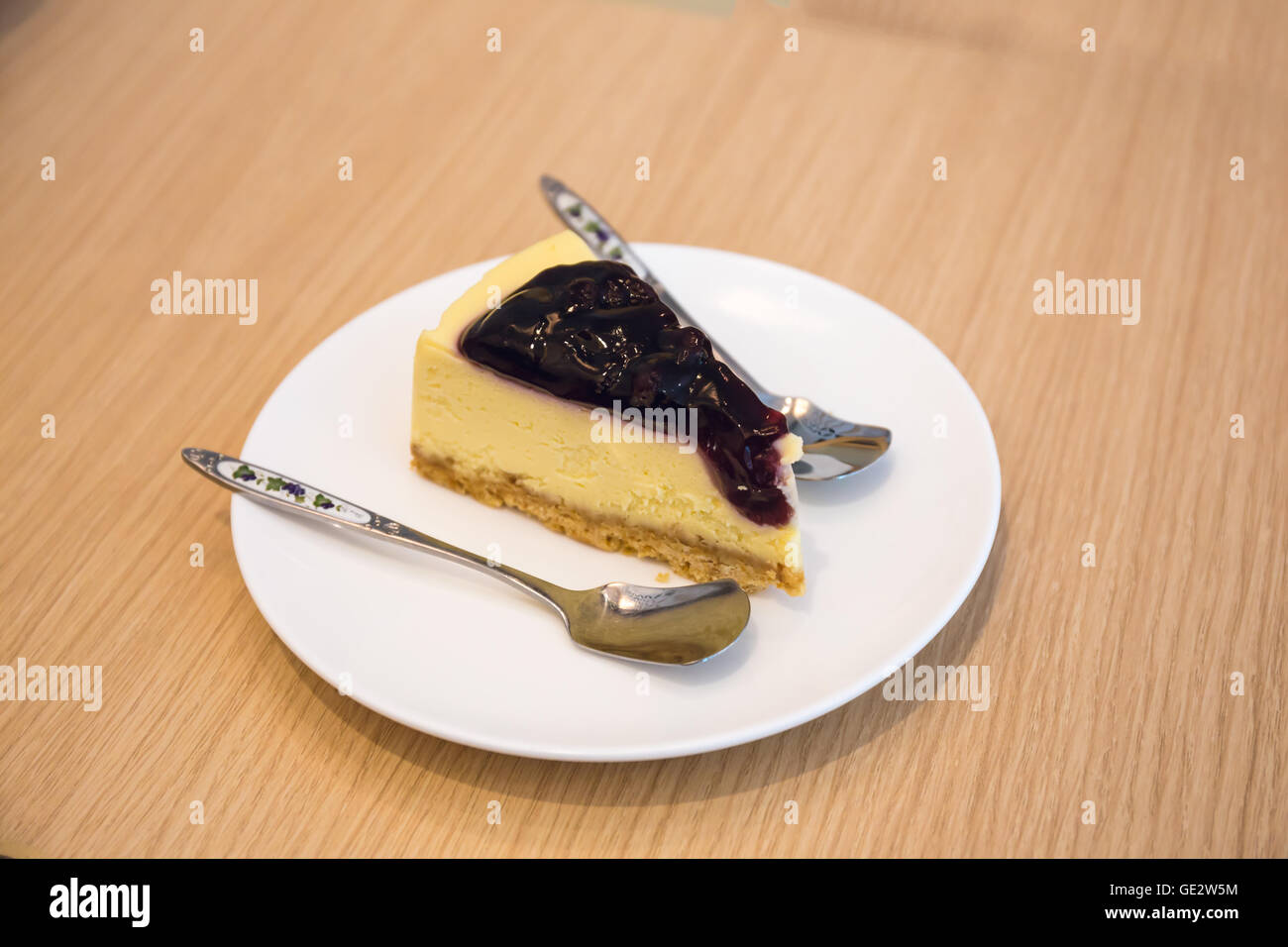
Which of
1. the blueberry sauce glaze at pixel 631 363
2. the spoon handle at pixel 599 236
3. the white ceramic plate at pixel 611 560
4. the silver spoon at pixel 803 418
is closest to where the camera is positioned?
the white ceramic plate at pixel 611 560

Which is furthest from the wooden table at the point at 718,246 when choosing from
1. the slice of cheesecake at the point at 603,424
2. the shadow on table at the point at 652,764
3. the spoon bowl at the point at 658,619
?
the slice of cheesecake at the point at 603,424

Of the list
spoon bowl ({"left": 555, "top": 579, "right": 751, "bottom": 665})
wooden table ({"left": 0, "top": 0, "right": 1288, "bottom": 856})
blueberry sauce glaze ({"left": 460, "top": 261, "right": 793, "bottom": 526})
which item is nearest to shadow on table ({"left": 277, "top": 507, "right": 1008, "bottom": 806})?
wooden table ({"left": 0, "top": 0, "right": 1288, "bottom": 856})

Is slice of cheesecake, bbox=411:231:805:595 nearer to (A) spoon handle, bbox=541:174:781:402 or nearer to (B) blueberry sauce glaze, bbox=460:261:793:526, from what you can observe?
(B) blueberry sauce glaze, bbox=460:261:793:526

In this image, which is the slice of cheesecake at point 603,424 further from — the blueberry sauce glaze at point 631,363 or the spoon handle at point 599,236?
the spoon handle at point 599,236

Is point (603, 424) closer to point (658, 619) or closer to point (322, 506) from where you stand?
point (658, 619)

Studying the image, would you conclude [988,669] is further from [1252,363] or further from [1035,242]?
[1035,242]

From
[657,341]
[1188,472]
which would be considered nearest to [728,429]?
[657,341]

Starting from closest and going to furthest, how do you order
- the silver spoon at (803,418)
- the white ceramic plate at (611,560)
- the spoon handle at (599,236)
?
1. the white ceramic plate at (611,560)
2. the silver spoon at (803,418)
3. the spoon handle at (599,236)
